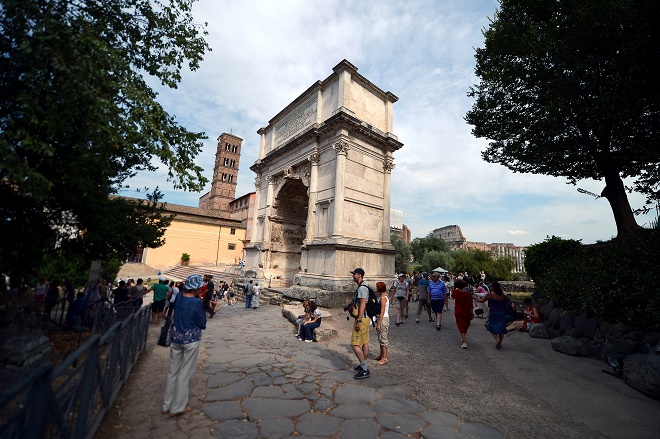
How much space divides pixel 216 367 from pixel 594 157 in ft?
43.5

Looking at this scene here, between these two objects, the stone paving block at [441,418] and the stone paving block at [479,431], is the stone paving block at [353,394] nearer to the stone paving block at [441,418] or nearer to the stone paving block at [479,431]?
the stone paving block at [441,418]

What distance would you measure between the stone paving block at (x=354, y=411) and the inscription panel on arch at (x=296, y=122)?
43.0 feet

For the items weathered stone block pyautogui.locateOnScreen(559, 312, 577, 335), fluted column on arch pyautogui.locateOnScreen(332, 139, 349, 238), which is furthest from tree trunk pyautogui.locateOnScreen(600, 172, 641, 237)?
fluted column on arch pyautogui.locateOnScreen(332, 139, 349, 238)

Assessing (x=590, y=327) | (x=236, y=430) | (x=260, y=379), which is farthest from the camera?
(x=590, y=327)

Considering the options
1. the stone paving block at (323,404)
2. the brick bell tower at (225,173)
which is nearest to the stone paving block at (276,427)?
the stone paving block at (323,404)

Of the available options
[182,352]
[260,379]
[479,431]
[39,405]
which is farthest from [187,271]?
[479,431]

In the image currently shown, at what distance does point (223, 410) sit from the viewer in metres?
3.33

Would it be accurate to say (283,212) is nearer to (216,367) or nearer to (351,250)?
(351,250)

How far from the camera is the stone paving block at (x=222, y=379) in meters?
4.07

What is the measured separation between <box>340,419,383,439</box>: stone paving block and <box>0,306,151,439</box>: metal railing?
232cm

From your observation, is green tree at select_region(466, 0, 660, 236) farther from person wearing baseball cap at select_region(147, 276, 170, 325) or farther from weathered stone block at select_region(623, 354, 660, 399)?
person wearing baseball cap at select_region(147, 276, 170, 325)

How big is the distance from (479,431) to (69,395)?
12.4 ft

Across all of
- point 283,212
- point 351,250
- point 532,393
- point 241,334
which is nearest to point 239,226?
point 283,212

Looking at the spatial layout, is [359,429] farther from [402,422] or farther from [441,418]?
[441,418]
